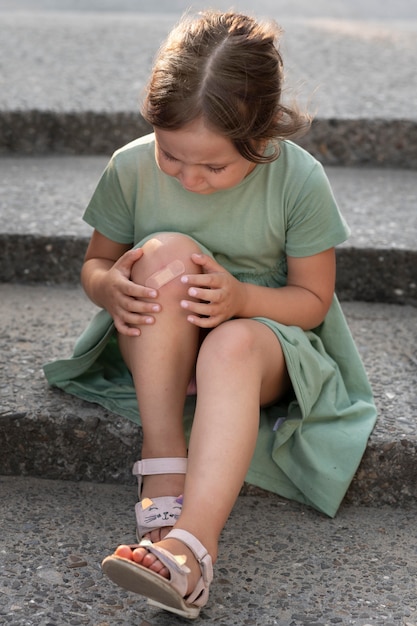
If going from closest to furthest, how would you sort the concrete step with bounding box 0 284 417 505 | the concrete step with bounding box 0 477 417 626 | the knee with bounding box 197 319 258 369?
the concrete step with bounding box 0 477 417 626
the knee with bounding box 197 319 258 369
the concrete step with bounding box 0 284 417 505

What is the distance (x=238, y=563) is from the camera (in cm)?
161

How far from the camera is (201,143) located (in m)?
1.53

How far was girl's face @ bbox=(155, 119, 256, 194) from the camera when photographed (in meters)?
1.53

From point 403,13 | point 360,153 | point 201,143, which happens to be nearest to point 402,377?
point 201,143

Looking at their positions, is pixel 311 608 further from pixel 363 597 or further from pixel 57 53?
Answer: pixel 57 53

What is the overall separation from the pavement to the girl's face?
0.24m

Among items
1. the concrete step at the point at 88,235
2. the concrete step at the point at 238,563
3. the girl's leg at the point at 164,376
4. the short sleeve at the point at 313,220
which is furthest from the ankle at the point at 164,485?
the concrete step at the point at 88,235

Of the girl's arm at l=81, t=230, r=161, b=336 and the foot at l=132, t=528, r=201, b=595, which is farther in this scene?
the girl's arm at l=81, t=230, r=161, b=336

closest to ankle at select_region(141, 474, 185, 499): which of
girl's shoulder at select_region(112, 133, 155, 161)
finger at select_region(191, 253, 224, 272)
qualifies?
finger at select_region(191, 253, 224, 272)

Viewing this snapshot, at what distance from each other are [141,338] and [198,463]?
0.26 meters

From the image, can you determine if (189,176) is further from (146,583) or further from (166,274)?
(146,583)

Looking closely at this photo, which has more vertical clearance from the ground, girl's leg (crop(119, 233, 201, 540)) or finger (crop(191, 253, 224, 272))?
finger (crop(191, 253, 224, 272))

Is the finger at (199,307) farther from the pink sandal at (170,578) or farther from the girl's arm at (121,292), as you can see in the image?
the pink sandal at (170,578)

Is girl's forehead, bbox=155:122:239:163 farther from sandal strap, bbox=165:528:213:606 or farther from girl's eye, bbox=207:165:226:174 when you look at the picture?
sandal strap, bbox=165:528:213:606
